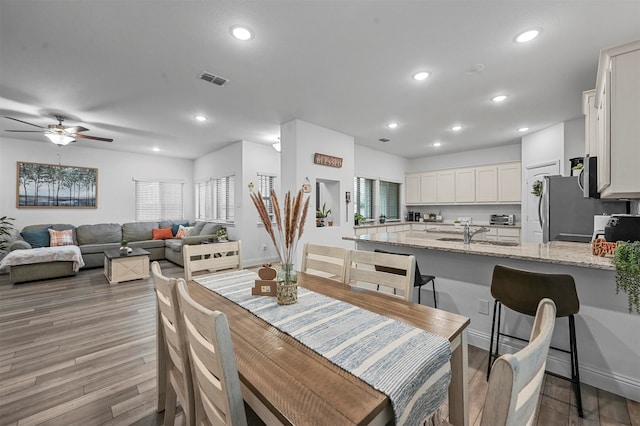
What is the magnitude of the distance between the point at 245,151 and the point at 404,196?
4332 mm

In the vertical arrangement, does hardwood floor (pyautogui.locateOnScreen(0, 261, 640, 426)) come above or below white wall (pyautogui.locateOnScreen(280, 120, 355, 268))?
below

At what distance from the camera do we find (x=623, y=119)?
5.92ft

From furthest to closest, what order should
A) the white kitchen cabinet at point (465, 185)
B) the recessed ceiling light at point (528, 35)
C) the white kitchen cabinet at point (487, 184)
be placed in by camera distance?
the white kitchen cabinet at point (465, 185) < the white kitchen cabinet at point (487, 184) < the recessed ceiling light at point (528, 35)

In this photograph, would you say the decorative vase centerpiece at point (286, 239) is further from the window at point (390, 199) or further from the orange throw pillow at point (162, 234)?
the orange throw pillow at point (162, 234)

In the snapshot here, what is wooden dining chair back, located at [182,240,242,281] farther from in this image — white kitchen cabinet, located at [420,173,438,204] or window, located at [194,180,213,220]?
white kitchen cabinet, located at [420,173,438,204]

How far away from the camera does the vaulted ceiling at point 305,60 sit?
2.04 m

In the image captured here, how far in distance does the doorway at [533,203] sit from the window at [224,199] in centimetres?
599

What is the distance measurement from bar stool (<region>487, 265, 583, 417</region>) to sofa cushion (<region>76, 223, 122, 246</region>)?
745cm

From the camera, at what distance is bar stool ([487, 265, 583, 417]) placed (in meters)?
1.70

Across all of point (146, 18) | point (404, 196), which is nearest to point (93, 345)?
point (146, 18)

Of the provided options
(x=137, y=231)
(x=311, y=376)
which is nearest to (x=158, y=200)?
(x=137, y=231)

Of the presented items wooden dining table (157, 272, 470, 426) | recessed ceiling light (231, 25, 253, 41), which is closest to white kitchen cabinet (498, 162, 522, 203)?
wooden dining table (157, 272, 470, 426)

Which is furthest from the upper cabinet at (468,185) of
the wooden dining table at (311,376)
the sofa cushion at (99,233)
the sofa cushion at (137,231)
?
the sofa cushion at (99,233)

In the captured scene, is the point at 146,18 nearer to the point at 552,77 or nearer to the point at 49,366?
the point at 49,366
